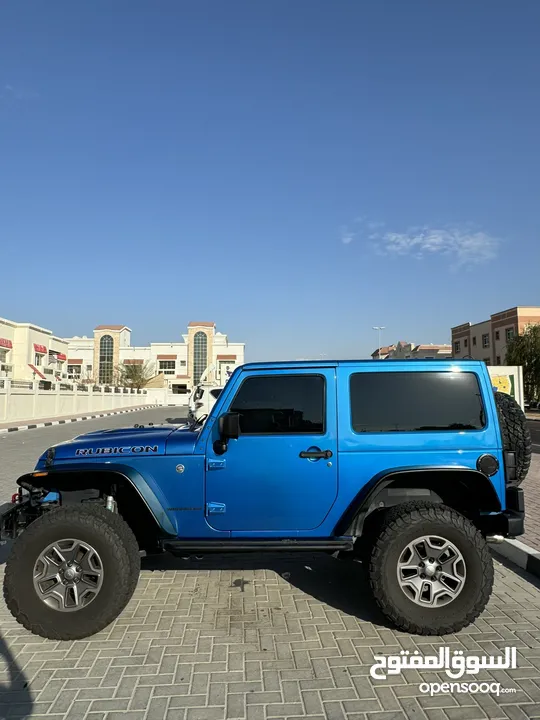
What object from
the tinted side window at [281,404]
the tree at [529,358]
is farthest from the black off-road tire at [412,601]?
the tree at [529,358]

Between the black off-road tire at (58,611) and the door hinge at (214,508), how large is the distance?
0.63 m

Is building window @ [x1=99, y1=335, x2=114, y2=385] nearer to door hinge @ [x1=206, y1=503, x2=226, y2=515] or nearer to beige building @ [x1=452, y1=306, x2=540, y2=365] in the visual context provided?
beige building @ [x1=452, y1=306, x2=540, y2=365]

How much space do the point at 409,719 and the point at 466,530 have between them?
4.12ft

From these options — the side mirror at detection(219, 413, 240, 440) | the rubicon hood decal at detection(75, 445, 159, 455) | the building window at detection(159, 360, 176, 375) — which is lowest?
the rubicon hood decal at detection(75, 445, 159, 455)

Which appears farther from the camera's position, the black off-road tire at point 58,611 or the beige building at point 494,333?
the beige building at point 494,333

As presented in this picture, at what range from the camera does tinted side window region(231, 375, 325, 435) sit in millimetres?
3604

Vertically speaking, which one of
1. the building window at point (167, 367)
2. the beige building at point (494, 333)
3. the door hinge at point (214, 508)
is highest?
the beige building at point (494, 333)

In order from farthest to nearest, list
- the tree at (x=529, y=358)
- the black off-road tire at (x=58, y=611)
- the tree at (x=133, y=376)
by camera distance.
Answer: the tree at (x=133, y=376) < the tree at (x=529, y=358) < the black off-road tire at (x=58, y=611)

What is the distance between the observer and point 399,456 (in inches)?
138

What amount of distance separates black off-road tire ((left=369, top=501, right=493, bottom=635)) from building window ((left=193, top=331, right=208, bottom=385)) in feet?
251

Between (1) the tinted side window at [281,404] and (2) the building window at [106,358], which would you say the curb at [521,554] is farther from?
(2) the building window at [106,358]

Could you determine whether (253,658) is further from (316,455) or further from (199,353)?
(199,353)

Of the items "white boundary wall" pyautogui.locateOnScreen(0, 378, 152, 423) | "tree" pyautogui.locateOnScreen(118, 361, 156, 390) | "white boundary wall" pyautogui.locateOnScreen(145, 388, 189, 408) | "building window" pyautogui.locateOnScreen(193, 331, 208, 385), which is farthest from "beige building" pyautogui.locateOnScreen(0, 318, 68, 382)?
"building window" pyautogui.locateOnScreen(193, 331, 208, 385)

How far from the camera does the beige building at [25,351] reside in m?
48.4
